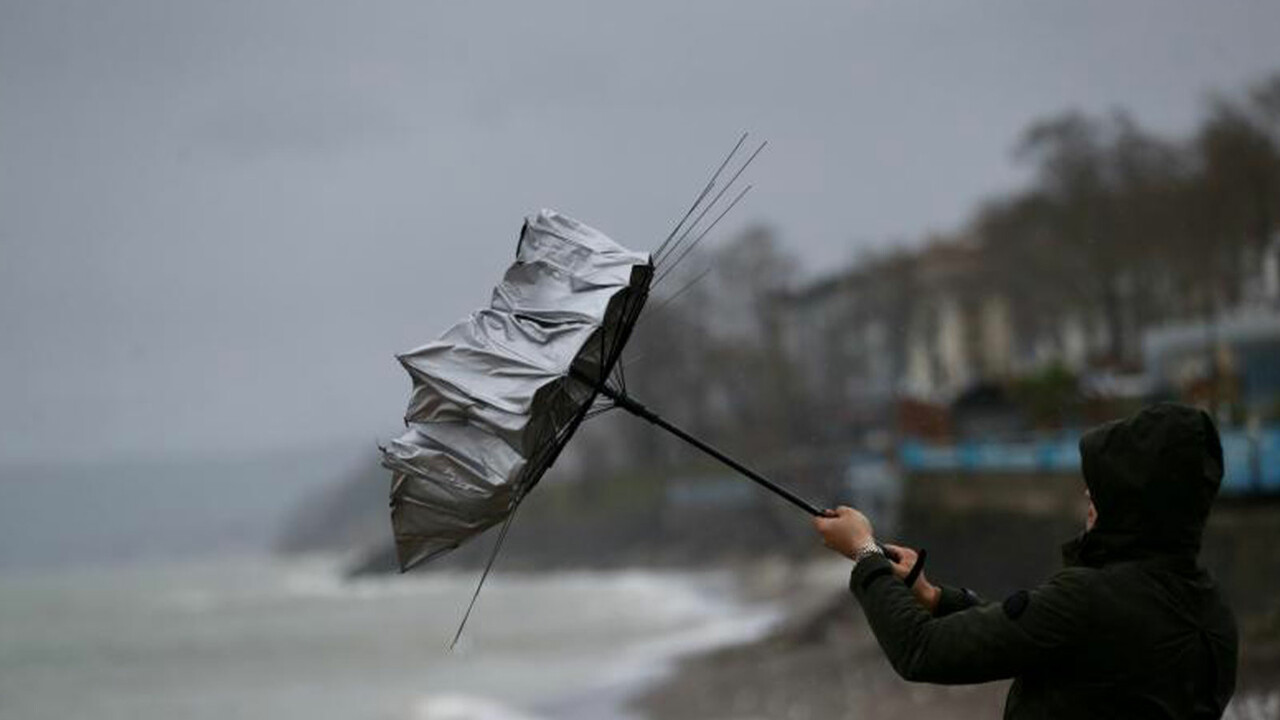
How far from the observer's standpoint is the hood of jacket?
9.41 feet

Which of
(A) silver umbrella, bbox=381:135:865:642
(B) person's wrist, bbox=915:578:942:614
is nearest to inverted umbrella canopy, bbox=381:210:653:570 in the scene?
(A) silver umbrella, bbox=381:135:865:642

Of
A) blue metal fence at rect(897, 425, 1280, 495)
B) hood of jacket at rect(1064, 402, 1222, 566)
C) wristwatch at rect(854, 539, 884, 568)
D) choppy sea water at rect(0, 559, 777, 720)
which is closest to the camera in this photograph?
hood of jacket at rect(1064, 402, 1222, 566)

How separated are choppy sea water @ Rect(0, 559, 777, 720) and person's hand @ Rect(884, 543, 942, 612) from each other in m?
19.2

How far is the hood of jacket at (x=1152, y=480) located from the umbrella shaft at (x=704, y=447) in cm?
63

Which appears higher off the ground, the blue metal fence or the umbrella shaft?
the blue metal fence

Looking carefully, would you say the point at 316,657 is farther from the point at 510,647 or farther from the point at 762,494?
the point at 762,494

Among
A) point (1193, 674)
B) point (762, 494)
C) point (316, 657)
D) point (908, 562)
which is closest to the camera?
point (1193, 674)

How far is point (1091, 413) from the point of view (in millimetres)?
37250

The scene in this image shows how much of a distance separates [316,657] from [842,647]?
16.1m

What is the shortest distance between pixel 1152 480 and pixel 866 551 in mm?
531

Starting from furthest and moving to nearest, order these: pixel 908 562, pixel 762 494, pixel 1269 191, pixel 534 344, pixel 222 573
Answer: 1. pixel 222 573
2. pixel 762 494
3. pixel 1269 191
4. pixel 534 344
5. pixel 908 562

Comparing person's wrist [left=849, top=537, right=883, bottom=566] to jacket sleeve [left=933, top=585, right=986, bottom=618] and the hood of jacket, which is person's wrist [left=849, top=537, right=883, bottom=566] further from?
the hood of jacket

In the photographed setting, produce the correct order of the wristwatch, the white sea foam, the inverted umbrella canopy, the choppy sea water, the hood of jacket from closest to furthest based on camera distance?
the hood of jacket → the wristwatch → the inverted umbrella canopy → the white sea foam → the choppy sea water

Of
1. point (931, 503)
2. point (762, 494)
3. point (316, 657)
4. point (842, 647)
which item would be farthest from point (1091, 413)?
point (762, 494)
